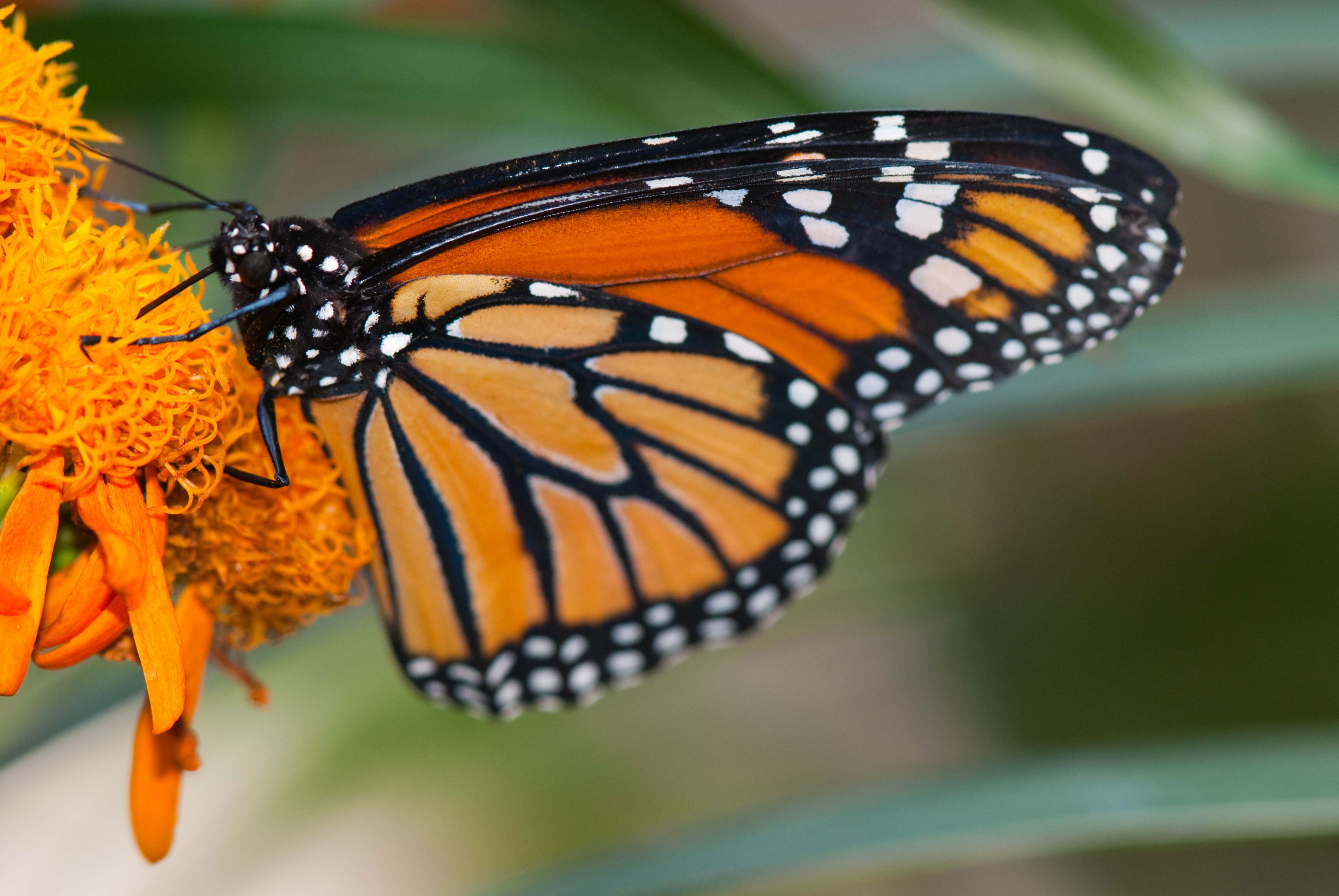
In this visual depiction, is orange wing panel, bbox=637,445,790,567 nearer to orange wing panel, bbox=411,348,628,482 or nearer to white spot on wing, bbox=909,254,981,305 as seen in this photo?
orange wing panel, bbox=411,348,628,482

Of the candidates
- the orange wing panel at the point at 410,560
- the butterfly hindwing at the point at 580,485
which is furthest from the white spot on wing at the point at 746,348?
the orange wing panel at the point at 410,560

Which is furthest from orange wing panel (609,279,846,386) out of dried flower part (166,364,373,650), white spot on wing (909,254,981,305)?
dried flower part (166,364,373,650)

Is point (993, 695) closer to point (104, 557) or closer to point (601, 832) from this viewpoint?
point (601, 832)

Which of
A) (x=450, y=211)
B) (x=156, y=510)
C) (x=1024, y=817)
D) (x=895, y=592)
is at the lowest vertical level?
(x=1024, y=817)

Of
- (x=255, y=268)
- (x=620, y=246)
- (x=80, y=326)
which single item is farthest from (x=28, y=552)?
(x=620, y=246)

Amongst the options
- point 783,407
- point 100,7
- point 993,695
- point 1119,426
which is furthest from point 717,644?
point 1119,426

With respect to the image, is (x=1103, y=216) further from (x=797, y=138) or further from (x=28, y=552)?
(x=28, y=552)
